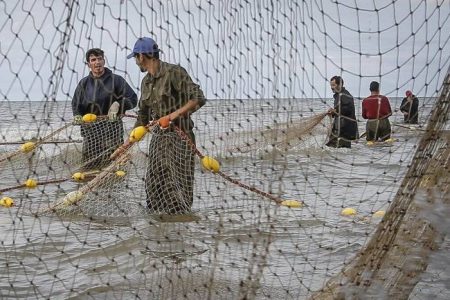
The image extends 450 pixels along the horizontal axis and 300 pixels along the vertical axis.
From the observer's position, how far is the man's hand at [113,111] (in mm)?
8087

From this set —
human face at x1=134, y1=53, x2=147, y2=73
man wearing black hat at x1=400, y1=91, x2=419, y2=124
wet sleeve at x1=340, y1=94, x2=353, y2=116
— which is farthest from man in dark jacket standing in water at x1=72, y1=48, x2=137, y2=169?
wet sleeve at x1=340, y1=94, x2=353, y2=116

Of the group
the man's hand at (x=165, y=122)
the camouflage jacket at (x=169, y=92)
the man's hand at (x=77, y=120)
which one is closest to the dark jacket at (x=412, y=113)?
the camouflage jacket at (x=169, y=92)

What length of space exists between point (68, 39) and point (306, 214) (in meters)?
4.34

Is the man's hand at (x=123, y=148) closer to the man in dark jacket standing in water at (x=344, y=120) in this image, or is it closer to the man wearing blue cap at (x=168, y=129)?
the man wearing blue cap at (x=168, y=129)

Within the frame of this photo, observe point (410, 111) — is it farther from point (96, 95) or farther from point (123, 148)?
point (96, 95)

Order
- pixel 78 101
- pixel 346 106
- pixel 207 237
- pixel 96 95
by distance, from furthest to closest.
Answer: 1. pixel 346 106
2. pixel 78 101
3. pixel 96 95
4. pixel 207 237

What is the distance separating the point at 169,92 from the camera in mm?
6426

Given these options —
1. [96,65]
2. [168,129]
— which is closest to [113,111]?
[96,65]

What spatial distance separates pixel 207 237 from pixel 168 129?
106 cm

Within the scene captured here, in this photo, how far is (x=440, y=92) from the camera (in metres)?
3.80

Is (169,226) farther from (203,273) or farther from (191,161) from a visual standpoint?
(203,273)

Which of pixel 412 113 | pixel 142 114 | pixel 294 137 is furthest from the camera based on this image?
pixel 294 137

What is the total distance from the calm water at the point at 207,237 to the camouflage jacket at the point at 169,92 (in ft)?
0.74

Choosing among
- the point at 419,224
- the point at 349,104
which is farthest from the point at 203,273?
the point at 349,104
